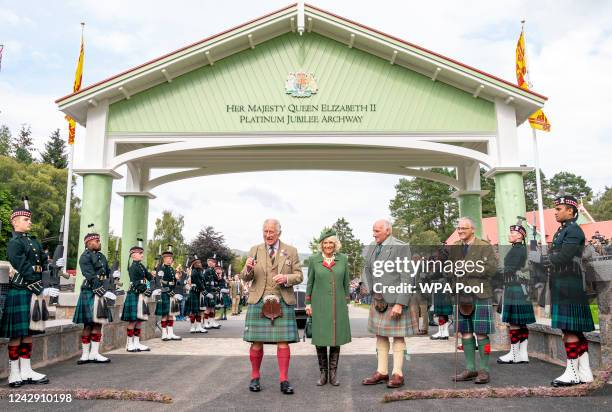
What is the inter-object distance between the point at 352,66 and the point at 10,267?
8.76m

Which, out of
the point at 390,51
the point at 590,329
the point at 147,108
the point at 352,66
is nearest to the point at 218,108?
the point at 147,108

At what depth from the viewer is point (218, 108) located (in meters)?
11.5

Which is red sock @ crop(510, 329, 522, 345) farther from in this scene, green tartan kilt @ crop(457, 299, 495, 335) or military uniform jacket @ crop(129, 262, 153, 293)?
military uniform jacket @ crop(129, 262, 153, 293)

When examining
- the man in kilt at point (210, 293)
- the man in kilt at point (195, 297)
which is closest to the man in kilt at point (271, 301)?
the man in kilt at point (195, 297)

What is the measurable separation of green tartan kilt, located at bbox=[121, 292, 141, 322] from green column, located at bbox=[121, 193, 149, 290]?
4496 millimetres

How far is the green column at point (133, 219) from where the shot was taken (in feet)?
44.3

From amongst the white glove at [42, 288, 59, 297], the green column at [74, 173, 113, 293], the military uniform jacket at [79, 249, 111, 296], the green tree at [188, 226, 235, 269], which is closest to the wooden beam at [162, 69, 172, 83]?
the green column at [74, 173, 113, 293]

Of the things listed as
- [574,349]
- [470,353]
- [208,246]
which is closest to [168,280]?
[470,353]

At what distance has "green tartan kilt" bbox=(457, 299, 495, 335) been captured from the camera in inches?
225

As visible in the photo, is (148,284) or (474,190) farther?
(474,190)

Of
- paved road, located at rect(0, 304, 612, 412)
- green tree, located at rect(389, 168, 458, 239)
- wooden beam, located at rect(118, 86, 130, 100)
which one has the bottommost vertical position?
paved road, located at rect(0, 304, 612, 412)

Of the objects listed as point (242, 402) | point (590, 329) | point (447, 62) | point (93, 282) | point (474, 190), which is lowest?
point (242, 402)

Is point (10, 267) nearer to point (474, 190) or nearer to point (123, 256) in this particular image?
point (123, 256)

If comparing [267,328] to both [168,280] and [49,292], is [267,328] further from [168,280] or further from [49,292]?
[168,280]
